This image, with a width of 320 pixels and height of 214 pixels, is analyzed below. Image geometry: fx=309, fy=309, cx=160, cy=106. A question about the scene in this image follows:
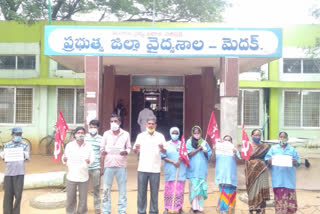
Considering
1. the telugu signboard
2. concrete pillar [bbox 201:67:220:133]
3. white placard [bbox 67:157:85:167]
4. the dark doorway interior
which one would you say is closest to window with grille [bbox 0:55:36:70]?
the dark doorway interior

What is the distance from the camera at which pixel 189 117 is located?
11.5 meters

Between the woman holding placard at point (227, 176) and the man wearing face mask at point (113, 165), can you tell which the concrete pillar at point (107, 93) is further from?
the woman holding placard at point (227, 176)

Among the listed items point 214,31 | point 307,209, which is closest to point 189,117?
point 214,31

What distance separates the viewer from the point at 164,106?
1191cm

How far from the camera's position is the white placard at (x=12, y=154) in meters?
4.57

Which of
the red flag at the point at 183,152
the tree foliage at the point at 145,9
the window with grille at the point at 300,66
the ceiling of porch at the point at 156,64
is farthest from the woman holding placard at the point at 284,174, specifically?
the tree foliage at the point at 145,9

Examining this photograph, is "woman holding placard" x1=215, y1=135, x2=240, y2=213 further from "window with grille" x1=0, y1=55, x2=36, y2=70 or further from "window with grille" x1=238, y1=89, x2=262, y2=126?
"window with grille" x1=0, y1=55, x2=36, y2=70

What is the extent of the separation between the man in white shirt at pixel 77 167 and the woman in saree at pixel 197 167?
1.54 m

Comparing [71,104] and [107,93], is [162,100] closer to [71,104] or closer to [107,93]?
[107,93]

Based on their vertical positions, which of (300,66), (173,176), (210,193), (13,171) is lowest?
(210,193)

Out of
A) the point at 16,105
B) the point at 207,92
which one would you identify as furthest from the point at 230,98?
the point at 16,105

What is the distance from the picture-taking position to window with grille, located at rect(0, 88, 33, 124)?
1122 centimetres

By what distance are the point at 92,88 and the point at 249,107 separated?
22.4ft

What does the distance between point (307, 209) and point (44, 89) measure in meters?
9.15
